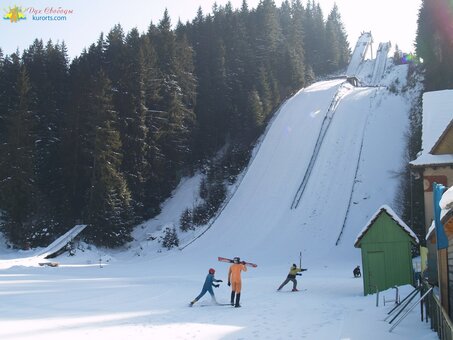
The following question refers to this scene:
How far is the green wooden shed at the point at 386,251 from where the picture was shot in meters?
17.2

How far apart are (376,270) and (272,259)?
12.8m

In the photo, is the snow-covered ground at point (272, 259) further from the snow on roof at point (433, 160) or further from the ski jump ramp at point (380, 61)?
the ski jump ramp at point (380, 61)

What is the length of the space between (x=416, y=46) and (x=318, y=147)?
12528 mm

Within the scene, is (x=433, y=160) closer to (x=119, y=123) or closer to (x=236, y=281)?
(x=236, y=281)

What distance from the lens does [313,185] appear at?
37281mm

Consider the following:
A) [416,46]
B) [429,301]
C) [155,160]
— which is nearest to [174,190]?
[155,160]

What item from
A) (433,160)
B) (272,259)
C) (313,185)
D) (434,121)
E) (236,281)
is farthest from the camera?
(313,185)

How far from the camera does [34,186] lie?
34.3m

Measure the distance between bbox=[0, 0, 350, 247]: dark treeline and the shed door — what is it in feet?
67.2

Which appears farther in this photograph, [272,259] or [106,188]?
[106,188]

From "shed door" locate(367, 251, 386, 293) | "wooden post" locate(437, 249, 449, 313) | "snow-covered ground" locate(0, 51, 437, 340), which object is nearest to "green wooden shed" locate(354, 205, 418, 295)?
"shed door" locate(367, 251, 386, 293)

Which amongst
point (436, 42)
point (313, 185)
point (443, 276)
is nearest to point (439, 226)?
point (443, 276)

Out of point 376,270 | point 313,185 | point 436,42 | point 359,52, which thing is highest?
point 359,52

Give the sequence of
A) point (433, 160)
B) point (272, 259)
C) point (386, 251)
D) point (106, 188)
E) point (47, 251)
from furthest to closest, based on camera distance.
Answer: point (106, 188) → point (47, 251) → point (272, 259) → point (433, 160) → point (386, 251)
